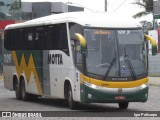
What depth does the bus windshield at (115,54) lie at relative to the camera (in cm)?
2100

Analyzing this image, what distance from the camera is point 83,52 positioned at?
2064cm

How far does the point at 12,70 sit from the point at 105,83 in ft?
30.1

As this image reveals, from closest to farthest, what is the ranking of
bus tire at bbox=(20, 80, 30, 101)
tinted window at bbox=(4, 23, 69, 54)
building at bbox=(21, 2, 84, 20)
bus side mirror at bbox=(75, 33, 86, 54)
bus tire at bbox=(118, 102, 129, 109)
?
bus side mirror at bbox=(75, 33, 86, 54)
bus tire at bbox=(118, 102, 129, 109)
tinted window at bbox=(4, 23, 69, 54)
bus tire at bbox=(20, 80, 30, 101)
building at bbox=(21, 2, 84, 20)

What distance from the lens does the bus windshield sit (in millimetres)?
21000

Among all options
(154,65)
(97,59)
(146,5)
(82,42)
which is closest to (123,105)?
(97,59)

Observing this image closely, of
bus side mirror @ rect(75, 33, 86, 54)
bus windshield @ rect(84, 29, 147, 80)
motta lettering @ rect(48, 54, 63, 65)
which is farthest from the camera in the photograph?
motta lettering @ rect(48, 54, 63, 65)

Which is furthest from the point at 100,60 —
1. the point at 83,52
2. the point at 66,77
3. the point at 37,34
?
the point at 37,34

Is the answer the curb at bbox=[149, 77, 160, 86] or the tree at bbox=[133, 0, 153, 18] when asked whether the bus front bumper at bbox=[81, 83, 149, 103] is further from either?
the tree at bbox=[133, 0, 153, 18]

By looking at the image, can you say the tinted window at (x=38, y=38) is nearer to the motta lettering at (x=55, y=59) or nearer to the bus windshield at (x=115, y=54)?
the motta lettering at (x=55, y=59)

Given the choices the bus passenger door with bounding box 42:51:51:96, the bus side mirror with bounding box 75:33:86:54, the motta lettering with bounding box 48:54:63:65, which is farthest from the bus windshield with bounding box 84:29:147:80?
the bus passenger door with bounding box 42:51:51:96

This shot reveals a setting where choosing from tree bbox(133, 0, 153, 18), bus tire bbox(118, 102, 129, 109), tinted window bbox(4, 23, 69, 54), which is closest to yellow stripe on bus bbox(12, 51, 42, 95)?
tinted window bbox(4, 23, 69, 54)

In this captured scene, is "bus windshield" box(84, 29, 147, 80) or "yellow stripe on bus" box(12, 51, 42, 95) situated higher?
"bus windshield" box(84, 29, 147, 80)

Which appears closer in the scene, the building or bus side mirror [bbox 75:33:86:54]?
bus side mirror [bbox 75:33:86:54]

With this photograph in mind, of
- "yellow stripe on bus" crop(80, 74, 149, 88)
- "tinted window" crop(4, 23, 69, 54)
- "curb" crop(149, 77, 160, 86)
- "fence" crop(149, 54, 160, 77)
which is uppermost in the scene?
"tinted window" crop(4, 23, 69, 54)
